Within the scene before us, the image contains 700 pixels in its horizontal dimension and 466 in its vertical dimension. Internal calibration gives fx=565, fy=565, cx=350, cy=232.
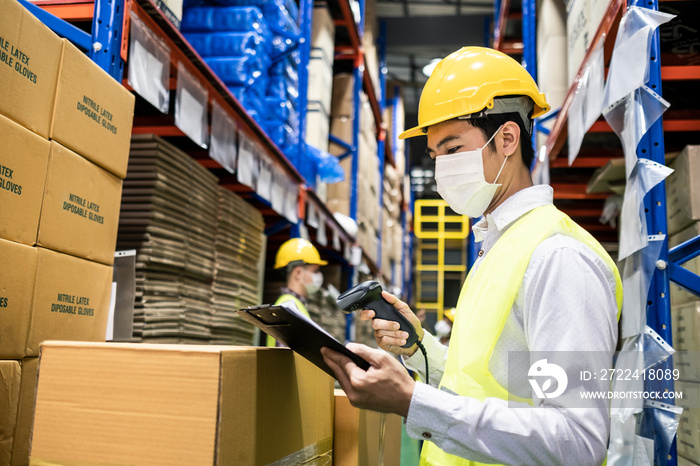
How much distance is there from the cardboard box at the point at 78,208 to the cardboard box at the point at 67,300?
40 millimetres

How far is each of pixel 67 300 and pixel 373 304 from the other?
0.99 meters

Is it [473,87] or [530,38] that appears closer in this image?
[473,87]

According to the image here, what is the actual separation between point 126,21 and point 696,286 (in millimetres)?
2504

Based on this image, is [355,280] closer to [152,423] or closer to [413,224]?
[152,423]

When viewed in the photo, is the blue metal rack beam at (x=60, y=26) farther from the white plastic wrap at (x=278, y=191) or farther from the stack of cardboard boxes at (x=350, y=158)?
the stack of cardboard boxes at (x=350, y=158)

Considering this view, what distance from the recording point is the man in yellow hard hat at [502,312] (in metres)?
1.05

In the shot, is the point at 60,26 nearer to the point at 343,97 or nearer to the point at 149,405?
the point at 149,405

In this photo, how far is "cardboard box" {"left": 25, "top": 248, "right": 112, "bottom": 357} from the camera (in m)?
1.66

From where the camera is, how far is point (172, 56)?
2891mm

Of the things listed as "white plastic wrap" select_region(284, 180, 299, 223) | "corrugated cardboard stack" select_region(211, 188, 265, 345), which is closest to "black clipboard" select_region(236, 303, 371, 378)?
"corrugated cardboard stack" select_region(211, 188, 265, 345)

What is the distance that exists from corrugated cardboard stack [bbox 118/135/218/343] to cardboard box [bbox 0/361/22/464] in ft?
4.96

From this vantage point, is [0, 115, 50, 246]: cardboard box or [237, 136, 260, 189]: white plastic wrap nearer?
[0, 115, 50, 246]: cardboard box

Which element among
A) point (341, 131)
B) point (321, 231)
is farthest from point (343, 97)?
point (321, 231)

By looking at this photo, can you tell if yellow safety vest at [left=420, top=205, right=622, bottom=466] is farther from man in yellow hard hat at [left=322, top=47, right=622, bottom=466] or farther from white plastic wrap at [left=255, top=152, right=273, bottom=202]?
white plastic wrap at [left=255, top=152, right=273, bottom=202]
